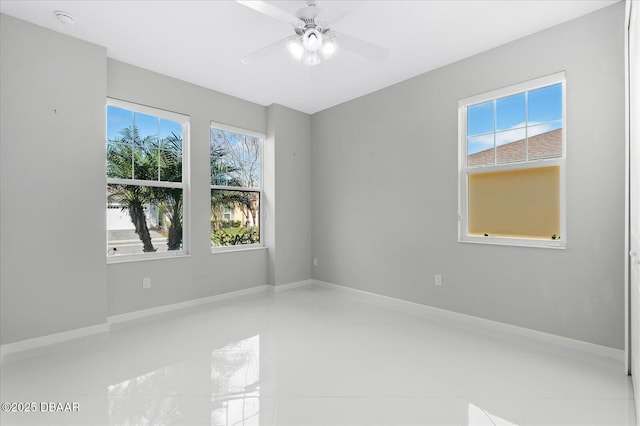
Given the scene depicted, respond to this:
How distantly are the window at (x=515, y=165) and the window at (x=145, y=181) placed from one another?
3.43 meters

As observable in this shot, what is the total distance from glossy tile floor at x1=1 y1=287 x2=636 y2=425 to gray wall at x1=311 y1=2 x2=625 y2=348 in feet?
1.50

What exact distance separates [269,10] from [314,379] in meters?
2.58

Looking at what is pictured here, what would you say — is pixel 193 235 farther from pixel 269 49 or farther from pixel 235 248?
pixel 269 49

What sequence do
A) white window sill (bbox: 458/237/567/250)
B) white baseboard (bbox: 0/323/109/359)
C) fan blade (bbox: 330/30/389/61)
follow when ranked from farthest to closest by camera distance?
white window sill (bbox: 458/237/567/250) < white baseboard (bbox: 0/323/109/359) < fan blade (bbox: 330/30/389/61)

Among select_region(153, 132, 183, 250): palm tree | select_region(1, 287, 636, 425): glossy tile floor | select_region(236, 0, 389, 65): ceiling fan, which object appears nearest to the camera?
A: select_region(1, 287, 636, 425): glossy tile floor

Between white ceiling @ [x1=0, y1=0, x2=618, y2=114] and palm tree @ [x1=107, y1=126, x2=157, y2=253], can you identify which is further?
palm tree @ [x1=107, y1=126, x2=157, y2=253]

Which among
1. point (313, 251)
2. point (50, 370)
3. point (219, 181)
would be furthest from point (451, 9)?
point (50, 370)

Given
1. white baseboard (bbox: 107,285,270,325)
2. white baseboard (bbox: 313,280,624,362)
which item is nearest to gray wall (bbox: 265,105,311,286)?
white baseboard (bbox: 107,285,270,325)

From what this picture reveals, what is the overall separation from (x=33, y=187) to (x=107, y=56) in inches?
61.7

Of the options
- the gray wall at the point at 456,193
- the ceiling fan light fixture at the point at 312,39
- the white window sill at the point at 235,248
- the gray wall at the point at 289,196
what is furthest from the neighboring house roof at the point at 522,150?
the white window sill at the point at 235,248

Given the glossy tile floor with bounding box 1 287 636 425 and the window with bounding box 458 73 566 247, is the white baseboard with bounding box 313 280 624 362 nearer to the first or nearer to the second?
the glossy tile floor with bounding box 1 287 636 425

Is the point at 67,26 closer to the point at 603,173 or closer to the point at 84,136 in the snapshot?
the point at 84,136

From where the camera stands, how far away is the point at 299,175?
201 inches

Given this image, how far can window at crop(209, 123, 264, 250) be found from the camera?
14.3 feet
